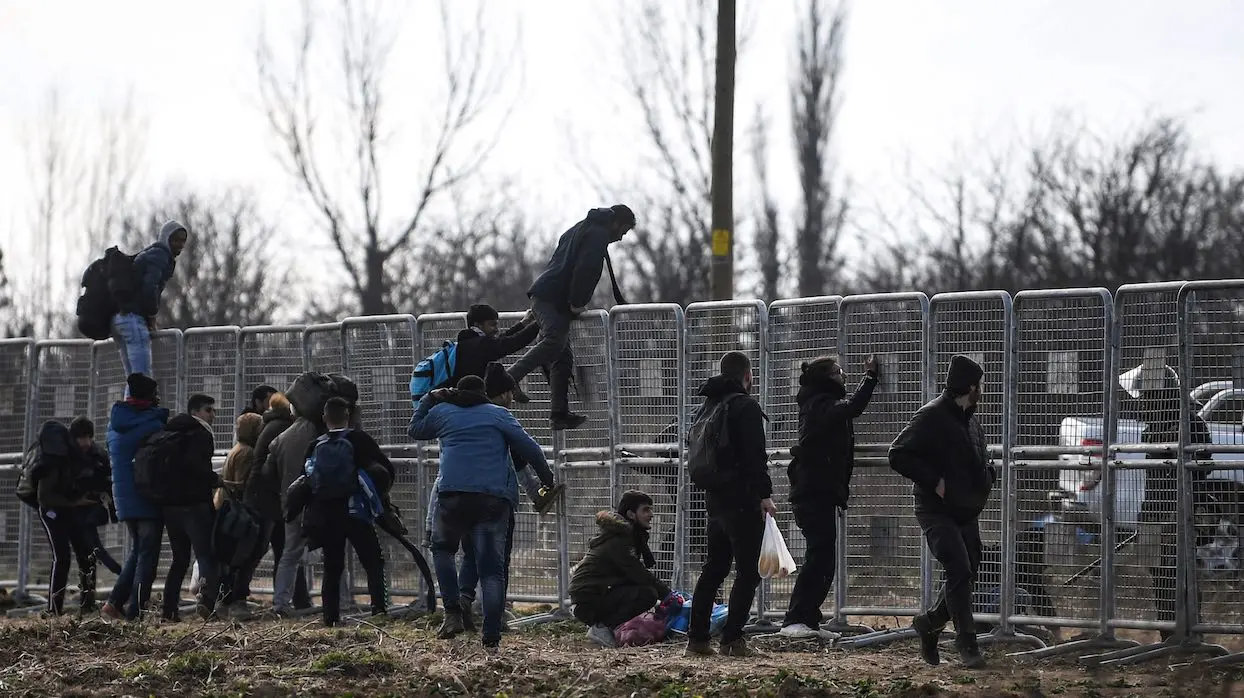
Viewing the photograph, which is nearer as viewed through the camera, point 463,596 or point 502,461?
point 502,461

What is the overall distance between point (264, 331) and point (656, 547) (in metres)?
4.71

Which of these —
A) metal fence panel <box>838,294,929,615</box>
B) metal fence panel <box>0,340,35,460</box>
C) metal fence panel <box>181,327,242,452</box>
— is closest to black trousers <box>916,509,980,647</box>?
metal fence panel <box>838,294,929,615</box>

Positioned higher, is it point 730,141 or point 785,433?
point 730,141

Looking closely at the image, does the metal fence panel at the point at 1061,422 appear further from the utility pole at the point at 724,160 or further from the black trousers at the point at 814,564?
the utility pole at the point at 724,160

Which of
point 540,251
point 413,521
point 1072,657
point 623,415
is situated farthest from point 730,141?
point 540,251

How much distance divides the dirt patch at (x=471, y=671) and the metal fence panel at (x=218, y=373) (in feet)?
15.2

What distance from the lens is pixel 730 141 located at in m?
15.8

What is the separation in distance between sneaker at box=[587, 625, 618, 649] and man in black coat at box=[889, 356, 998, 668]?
2549 mm

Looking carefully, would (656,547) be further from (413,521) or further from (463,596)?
(413,521)

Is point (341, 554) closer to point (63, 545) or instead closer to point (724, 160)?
point (63, 545)

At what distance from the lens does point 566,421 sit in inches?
537

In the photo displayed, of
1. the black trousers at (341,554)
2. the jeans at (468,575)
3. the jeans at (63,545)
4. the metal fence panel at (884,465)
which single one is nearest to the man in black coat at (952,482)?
the metal fence panel at (884,465)

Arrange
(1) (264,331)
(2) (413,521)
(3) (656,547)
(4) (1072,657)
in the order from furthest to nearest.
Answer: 1. (1) (264,331)
2. (2) (413,521)
3. (3) (656,547)
4. (4) (1072,657)

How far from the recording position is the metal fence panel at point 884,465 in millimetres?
12461
